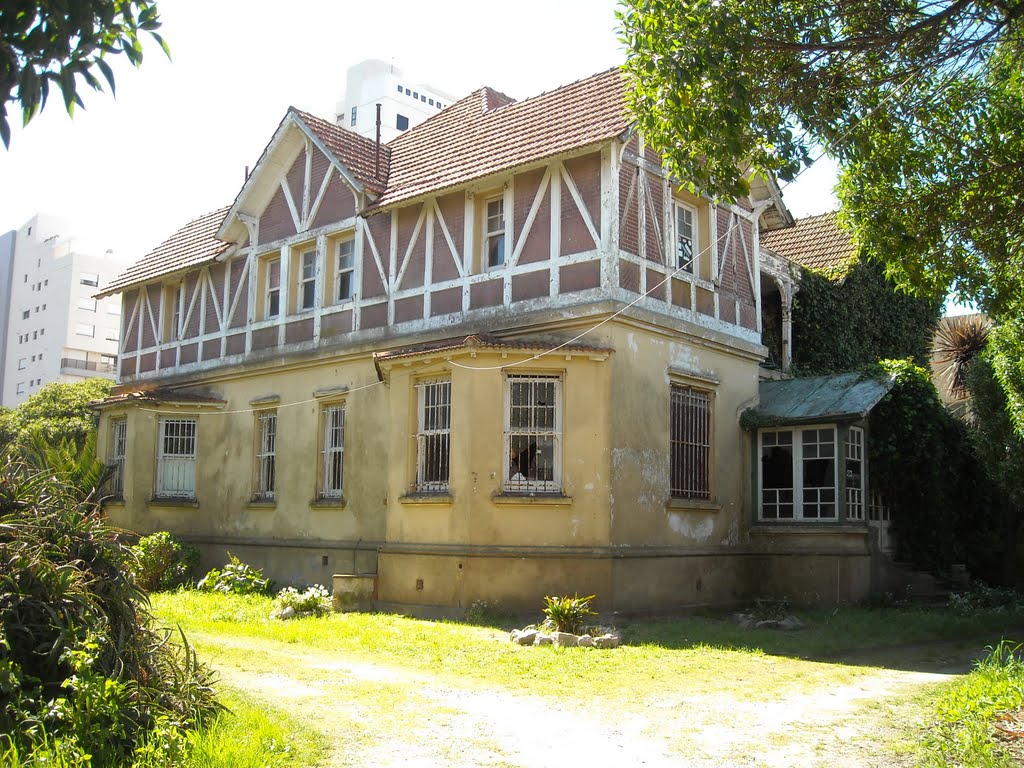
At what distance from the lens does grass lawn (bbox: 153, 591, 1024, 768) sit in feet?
28.2

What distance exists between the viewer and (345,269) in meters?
18.7

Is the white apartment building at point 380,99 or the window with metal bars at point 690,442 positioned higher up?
the white apartment building at point 380,99

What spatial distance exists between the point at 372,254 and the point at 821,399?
27.9 ft

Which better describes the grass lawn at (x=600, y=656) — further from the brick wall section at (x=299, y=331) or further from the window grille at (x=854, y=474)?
the brick wall section at (x=299, y=331)

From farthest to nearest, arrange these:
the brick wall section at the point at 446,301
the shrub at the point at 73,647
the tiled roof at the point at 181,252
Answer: the tiled roof at the point at 181,252 < the brick wall section at the point at 446,301 < the shrub at the point at 73,647

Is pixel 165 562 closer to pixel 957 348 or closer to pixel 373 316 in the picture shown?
pixel 373 316

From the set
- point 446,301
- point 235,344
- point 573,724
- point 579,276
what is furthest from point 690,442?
point 235,344

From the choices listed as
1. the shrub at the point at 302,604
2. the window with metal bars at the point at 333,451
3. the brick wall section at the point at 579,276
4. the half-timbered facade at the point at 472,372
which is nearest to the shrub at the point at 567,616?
the half-timbered facade at the point at 472,372

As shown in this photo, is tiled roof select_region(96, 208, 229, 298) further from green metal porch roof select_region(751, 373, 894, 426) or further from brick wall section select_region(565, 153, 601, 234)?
green metal porch roof select_region(751, 373, 894, 426)

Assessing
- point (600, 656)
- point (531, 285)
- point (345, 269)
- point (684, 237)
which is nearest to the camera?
point (600, 656)

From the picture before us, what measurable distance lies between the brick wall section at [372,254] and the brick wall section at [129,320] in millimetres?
8591

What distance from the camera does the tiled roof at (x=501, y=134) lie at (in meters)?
15.2

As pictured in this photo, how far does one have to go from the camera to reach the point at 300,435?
18.6 metres

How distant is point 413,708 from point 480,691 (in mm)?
1021
